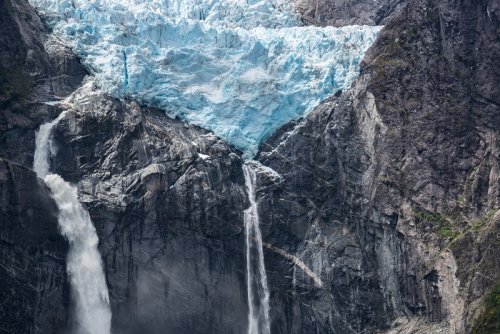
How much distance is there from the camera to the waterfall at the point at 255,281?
140 ft

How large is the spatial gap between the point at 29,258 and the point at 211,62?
15.9 metres

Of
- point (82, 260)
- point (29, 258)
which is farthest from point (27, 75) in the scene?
point (82, 260)

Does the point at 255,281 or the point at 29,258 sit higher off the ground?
the point at 29,258

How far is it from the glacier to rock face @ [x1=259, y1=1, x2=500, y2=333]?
1.58m

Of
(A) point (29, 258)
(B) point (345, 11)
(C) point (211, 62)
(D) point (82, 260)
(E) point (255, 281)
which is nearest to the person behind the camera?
(A) point (29, 258)

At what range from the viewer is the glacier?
45406 mm

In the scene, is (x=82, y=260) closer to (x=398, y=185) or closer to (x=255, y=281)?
(x=255, y=281)

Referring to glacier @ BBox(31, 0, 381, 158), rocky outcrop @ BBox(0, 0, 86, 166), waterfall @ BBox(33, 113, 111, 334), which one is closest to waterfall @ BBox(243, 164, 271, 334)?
glacier @ BBox(31, 0, 381, 158)

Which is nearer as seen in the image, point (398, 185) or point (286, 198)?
→ point (398, 185)

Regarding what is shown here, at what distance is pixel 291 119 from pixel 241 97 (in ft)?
10.3

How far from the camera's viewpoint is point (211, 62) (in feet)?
157

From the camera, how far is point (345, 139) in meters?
45.4

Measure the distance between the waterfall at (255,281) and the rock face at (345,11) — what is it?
17.3 m

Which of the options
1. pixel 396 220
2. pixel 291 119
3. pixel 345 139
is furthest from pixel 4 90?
pixel 396 220
